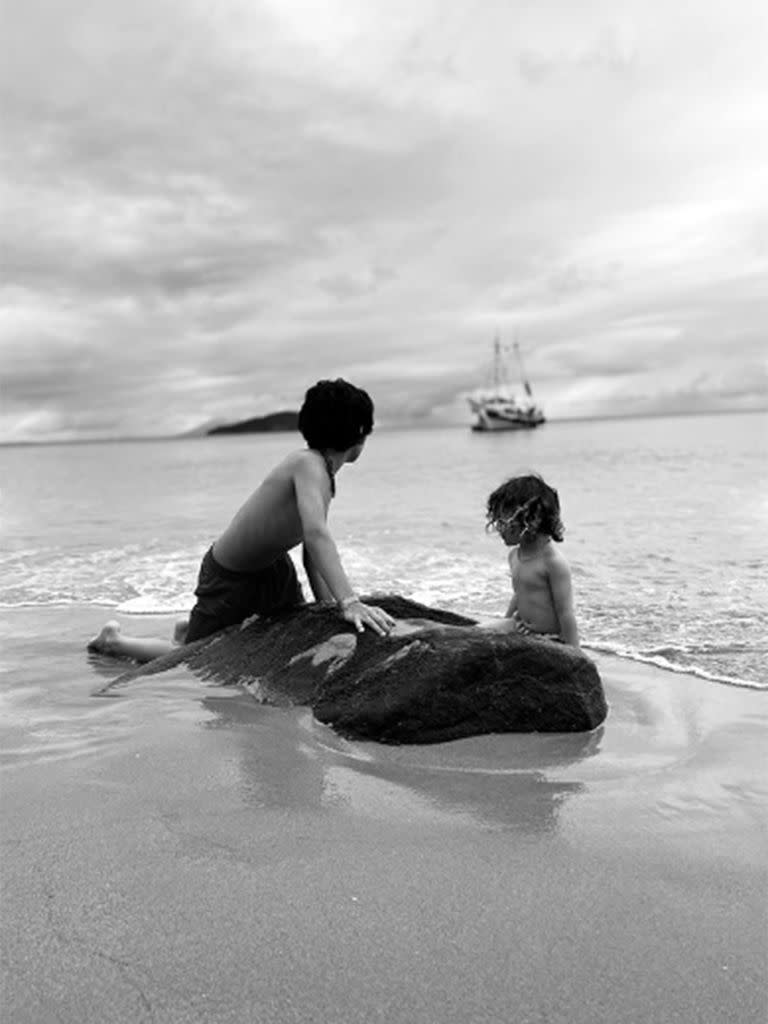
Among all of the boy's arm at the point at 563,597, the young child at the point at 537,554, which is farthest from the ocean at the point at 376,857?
the young child at the point at 537,554

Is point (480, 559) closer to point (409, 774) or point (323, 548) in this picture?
point (323, 548)

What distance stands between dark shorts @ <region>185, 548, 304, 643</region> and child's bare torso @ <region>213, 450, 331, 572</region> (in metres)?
0.08

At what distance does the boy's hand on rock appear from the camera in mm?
4422

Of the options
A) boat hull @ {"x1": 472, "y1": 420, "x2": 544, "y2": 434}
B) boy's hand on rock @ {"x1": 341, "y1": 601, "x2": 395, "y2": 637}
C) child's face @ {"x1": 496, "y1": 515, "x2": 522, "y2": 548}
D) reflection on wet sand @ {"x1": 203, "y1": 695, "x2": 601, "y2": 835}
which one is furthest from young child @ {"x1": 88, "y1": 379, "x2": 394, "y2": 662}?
boat hull @ {"x1": 472, "y1": 420, "x2": 544, "y2": 434}

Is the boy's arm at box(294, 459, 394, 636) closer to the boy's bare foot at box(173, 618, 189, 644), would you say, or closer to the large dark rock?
the large dark rock

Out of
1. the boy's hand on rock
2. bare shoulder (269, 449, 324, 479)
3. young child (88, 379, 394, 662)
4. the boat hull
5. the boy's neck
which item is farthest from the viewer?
the boat hull

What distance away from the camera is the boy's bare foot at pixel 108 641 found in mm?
5883

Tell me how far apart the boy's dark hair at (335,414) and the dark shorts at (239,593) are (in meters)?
0.91

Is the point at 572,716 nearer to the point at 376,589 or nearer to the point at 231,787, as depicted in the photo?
the point at 231,787

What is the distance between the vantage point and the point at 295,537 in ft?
16.7

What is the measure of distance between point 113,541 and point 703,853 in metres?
13.2

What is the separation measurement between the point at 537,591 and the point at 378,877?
279 cm

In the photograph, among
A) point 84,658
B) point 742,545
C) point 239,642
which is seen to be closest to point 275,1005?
point 239,642

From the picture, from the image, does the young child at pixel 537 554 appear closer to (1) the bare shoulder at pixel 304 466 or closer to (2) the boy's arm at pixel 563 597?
(2) the boy's arm at pixel 563 597
